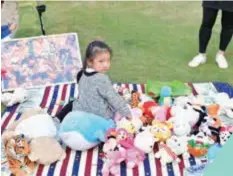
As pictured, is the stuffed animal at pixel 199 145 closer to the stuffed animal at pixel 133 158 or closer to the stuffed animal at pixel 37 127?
the stuffed animal at pixel 133 158

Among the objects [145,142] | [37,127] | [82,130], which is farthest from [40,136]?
[145,142]

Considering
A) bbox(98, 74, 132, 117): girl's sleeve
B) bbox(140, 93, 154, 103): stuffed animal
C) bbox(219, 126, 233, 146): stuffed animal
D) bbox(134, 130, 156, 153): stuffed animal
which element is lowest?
bbox(219, 126, 233, 146): stuffed animal

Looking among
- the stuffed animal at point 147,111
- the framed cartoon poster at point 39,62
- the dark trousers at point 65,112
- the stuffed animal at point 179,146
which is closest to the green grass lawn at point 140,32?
the framed cartoon poster at point 39,62

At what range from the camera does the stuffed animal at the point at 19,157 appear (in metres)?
1.80

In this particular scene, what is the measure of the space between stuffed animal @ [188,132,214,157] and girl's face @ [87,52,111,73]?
A: 51cm

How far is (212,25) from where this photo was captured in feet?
8.97

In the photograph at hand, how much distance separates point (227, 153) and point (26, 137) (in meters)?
0.95

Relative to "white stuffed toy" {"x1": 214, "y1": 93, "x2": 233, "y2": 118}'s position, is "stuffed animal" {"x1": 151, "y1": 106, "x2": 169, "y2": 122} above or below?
above

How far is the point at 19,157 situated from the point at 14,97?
64cm

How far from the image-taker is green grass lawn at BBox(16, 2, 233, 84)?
2.73 m

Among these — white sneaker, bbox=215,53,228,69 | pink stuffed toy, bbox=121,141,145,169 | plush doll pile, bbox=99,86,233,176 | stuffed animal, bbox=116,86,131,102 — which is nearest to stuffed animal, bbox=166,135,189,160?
plush doll pile, bbox=99,86,233,176

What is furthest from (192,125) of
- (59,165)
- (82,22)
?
(82,22)

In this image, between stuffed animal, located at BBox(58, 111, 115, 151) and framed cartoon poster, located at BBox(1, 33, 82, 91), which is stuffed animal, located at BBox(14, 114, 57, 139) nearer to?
stuffed animal, located at BBox(58, 111, 115, 151)

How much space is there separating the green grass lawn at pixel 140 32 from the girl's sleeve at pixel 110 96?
649mm
